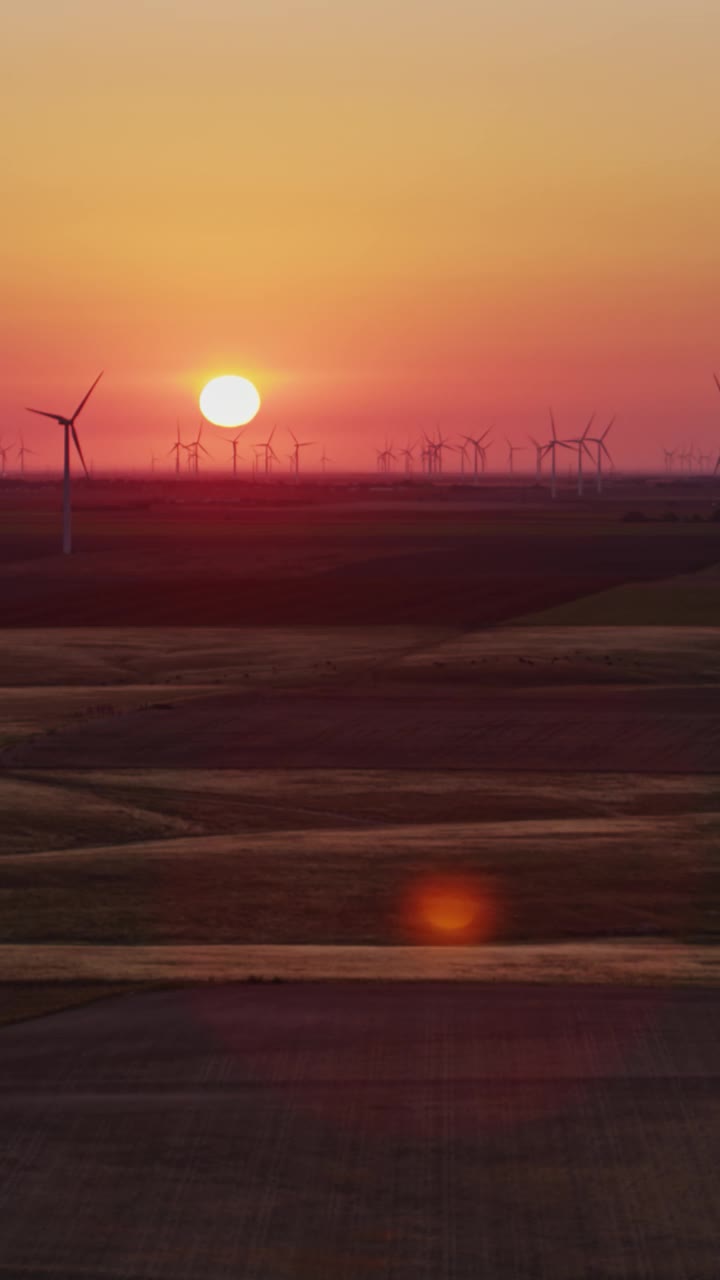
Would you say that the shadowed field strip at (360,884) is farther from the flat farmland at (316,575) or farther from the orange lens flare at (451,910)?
the flat farmland at (316,575)

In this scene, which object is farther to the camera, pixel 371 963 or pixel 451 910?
pixel 451 910

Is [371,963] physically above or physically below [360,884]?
above

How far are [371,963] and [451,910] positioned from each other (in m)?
3.92

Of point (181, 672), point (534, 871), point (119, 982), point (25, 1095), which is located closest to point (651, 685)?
point (181, 672)

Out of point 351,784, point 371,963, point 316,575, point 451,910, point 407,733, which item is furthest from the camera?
point 316,575

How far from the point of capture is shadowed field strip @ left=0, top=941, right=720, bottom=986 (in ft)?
77.9

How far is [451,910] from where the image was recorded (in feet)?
94.1

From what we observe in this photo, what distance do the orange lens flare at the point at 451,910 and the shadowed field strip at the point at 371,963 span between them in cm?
91

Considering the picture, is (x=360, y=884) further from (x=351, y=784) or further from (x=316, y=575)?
(x=316, y=575)

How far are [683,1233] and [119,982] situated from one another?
1010cm

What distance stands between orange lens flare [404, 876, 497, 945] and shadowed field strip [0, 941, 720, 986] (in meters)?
0.91

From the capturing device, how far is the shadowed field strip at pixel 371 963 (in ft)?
77.9

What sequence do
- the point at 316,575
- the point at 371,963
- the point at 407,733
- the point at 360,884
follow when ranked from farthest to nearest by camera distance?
the point at 316,575
the point at 407,733
the point at 360,884
the point at 371,963

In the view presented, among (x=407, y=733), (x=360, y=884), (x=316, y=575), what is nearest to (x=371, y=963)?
(x=360, y=884)
